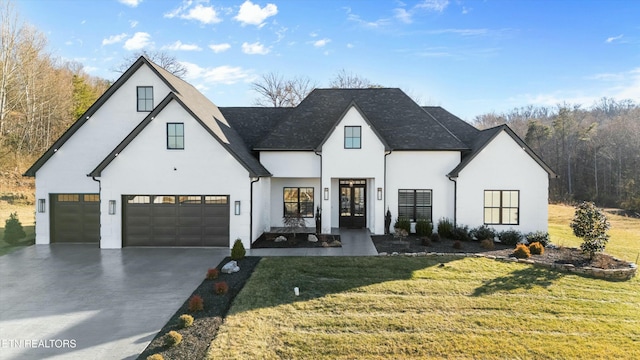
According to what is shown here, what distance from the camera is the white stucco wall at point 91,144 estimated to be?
50.3 feet

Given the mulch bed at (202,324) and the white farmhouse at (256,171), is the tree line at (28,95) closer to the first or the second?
the white farmhouse at (256,171)

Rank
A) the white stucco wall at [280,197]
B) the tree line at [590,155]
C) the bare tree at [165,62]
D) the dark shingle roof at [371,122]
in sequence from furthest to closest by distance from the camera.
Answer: the tree line at [590,155] < the bare tree at [165,62] < the white stucco wall at [280,197] < the dark shingle roof at [371,122]

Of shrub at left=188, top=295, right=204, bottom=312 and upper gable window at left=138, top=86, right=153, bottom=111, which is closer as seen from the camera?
shrub at left=188, top=295, right=204, bottom=312

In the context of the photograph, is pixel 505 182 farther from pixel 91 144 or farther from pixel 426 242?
pixel 91 144

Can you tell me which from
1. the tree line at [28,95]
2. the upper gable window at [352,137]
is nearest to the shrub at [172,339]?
the upper gable window at [352,137]

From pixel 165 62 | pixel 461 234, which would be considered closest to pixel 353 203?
pixel 461 234

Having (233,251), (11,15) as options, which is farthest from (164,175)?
(11,15)

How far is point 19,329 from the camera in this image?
7.27 meters

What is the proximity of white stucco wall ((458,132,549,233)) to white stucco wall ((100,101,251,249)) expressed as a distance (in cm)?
1112

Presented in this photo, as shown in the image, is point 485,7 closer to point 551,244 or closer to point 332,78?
point 551,244

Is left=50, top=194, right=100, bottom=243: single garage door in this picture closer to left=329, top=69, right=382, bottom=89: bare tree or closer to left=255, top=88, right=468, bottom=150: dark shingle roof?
left=255, top=88, right=468, bottom=150: dark shingle roof

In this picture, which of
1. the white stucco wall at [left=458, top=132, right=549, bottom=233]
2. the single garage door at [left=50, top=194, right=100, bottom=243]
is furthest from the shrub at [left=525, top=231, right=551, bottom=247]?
the single garage door at [left=50, top=194, right=100, bottom=243]

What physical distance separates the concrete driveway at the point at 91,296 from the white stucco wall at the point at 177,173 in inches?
72.2

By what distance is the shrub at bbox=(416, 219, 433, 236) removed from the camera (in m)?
16.1
